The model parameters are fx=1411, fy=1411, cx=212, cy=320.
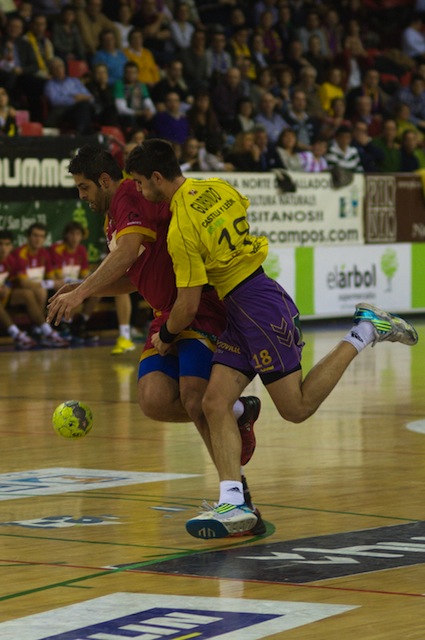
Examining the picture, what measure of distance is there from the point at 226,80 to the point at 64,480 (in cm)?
1537

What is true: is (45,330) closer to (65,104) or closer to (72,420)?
(65,104)

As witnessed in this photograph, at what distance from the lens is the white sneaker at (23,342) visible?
62.1 ft

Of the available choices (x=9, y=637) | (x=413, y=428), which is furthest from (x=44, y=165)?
(x=9, y=637)

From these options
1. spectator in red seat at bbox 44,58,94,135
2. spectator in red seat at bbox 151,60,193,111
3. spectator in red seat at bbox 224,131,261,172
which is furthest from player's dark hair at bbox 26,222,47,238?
spectator in red seat at bbox 151,60,193,111

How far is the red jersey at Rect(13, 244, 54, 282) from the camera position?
18969 millimetres

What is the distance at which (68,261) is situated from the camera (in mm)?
19406

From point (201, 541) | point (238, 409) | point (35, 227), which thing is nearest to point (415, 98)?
point (35, 227)

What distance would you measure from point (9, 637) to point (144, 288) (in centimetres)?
300

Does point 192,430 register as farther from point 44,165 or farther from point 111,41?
point 111,41

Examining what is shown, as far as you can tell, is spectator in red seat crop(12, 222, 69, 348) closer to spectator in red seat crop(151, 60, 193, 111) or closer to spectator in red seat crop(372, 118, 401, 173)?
spectator in red seat crop(151, 60, 193, 111)

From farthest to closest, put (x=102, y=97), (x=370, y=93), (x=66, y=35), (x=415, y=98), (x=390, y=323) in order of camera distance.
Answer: (x=415, y=98) < (x=370, y=93) < (x=66, y=35) < (x=102, y=97) < (x=390, y=323)

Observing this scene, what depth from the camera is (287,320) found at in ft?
23.5

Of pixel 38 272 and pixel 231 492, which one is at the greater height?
pixel 38 272

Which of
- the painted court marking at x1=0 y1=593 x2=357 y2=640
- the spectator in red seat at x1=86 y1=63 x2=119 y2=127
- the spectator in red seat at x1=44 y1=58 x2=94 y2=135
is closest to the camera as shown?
the painted court marking at x1=0 y1=593 x2=357 y2=640
